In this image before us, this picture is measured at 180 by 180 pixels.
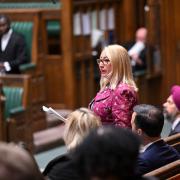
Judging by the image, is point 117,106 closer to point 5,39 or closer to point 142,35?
point 5,39

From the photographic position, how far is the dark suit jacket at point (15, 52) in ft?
33.6

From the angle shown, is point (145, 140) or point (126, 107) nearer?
point (145, 140)

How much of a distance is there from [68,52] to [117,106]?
569 centimetres

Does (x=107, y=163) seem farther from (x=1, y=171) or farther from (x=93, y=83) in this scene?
(x=93, y=83)

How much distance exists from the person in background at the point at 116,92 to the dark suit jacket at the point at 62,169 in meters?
1.00

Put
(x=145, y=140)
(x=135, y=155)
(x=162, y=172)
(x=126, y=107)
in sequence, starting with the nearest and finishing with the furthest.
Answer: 1. (x=135, y=155)
2. (x=162, y=172)
3. (x=145, y=140)
4. (x=126, y=107)

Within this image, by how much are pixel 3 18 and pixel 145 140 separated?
5.78 meters

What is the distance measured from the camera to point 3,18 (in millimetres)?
10242

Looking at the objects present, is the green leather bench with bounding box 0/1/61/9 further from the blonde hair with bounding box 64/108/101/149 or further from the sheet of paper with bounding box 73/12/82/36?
the blonde hair with bounding box 64/108/101/149

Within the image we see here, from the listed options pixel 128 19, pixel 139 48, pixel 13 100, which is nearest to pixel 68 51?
pixel 139 48

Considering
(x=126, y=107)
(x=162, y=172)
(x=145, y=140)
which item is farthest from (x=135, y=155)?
(x=126, y=107)

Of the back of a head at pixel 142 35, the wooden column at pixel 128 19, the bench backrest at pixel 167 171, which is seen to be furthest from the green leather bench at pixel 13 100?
the bench backrest at pixel 167 171

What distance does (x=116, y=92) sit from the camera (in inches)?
210

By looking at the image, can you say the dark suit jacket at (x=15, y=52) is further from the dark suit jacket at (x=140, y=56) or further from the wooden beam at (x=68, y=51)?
the dark suit jacket at (x=140, y=56)
